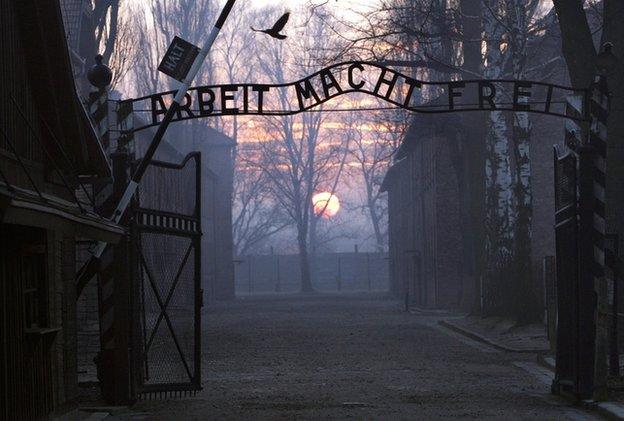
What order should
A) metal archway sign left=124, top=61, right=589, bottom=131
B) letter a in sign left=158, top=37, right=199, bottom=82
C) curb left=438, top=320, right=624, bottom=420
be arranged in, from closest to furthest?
curb left=438, top=320, right=624, bottom=420 < letter a in sign left=158, top=37, right=199, bottom=82 < metal archway sign left=124, top=61, right=589, bottom=131

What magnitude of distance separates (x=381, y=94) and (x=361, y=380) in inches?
417

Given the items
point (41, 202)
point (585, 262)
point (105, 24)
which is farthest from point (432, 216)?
point (41, 202)

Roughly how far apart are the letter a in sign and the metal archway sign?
23.4 inches

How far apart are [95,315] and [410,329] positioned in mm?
10615

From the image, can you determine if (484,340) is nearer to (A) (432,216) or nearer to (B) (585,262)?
(B) (585,262)

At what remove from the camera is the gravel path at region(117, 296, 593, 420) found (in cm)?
1344

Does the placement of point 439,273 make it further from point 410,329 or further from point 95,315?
point 95,315

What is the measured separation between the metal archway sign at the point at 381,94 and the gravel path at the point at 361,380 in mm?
3252

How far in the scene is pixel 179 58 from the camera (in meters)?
14.9

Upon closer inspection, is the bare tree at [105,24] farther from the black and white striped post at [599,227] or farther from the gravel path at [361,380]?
the black and white striped post at [599,227]

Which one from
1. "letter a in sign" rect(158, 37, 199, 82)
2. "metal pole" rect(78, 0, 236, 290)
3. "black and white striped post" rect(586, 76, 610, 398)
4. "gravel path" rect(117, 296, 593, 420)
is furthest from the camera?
"letter a in sign" rect(158, 37, 199, 82)

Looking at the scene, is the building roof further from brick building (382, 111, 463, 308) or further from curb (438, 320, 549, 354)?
brick building (382, 111, 463, 308)

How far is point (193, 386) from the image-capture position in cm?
1556

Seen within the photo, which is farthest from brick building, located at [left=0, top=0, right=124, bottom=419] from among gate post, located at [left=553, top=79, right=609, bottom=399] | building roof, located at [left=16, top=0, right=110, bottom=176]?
gate post, located at [left=553, top=79, right=609, bottom=399]
